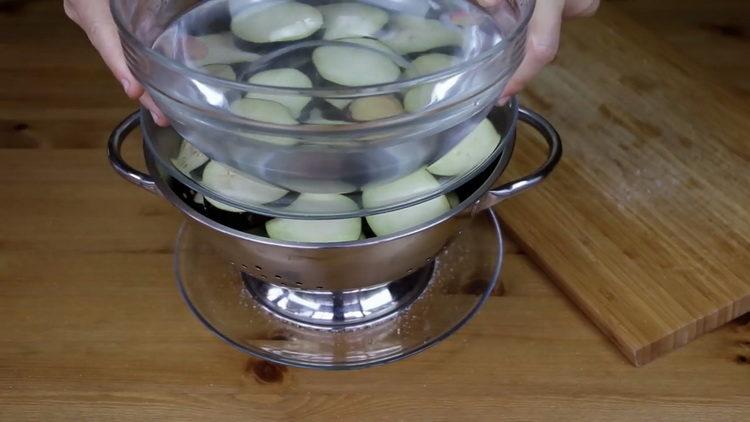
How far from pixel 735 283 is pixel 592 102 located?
31 centimetres

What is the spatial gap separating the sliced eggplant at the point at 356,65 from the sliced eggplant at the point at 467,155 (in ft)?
0.27

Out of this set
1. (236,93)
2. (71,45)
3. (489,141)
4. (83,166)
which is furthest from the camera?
(71,45)

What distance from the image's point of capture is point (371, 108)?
60 cm

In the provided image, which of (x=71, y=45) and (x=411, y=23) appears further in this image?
(x=71, y=45)

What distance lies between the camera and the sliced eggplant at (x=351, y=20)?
2.61 ft

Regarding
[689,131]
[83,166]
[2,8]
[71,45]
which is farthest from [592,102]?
[2,8]

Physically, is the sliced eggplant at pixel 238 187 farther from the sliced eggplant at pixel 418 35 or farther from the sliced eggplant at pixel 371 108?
the sliced eggplant at pixel 418 35

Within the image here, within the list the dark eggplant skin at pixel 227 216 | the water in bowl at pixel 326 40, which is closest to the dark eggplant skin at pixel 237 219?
the dark eggplant skin at pixel 227 216

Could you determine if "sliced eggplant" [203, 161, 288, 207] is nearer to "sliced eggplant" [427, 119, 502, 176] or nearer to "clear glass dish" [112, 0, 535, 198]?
"clear glass dish" [112, 0, 535, 198]

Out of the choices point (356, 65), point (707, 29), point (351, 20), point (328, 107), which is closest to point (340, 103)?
point (328, 107)

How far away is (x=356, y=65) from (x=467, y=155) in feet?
0.42

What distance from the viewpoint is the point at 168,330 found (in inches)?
29.1

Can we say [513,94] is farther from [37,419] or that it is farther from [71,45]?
[71,45]

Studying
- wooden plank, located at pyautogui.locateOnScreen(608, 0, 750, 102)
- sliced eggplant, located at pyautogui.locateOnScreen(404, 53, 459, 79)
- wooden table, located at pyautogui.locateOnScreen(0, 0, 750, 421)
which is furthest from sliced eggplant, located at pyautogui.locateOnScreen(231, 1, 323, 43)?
wooden plank, located at pyautogui.locateOnScreen(608, 0, 750, 102)
